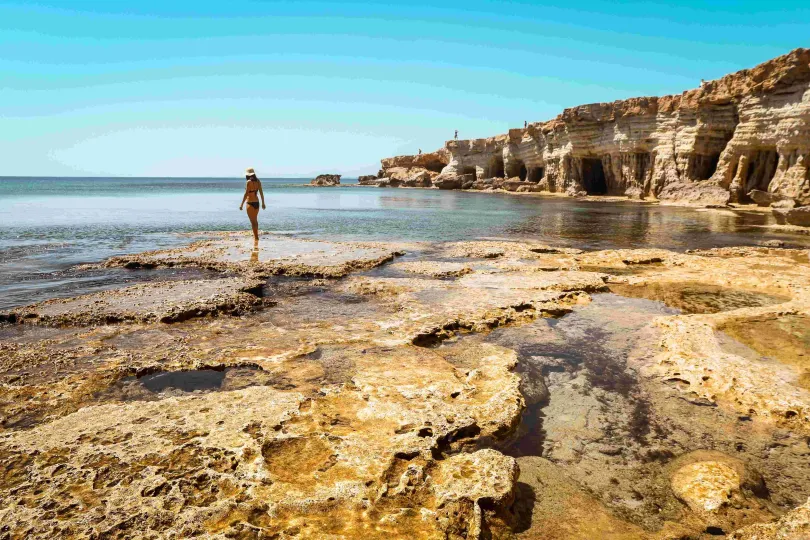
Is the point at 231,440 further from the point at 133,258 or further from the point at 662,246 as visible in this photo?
the point at 662,246

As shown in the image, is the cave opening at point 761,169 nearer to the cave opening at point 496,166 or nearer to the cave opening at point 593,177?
the cave opening at point 593,177

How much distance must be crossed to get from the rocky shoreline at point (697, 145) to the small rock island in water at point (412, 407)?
1884cm

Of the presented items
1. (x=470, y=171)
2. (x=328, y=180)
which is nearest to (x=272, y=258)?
(x=470, y=171)

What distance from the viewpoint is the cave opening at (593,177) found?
46.8 metres

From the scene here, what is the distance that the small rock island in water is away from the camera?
2803 mm

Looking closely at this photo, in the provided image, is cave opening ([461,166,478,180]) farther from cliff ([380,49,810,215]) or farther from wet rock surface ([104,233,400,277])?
wet rock surface ([104,233,400,277])

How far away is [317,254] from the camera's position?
1188 cm

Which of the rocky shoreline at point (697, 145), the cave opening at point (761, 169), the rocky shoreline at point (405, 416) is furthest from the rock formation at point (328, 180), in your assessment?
the rocky shoreline at point (405, 416)

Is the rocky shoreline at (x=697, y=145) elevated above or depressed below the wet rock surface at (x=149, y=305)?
above

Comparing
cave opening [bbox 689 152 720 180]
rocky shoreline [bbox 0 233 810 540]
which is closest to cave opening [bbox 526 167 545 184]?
cave opening [bbox 689 152 720 180]

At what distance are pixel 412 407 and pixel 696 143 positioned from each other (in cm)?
3675

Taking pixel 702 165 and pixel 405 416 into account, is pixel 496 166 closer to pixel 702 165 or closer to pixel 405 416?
pixel 702 165

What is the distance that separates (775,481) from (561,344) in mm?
2783

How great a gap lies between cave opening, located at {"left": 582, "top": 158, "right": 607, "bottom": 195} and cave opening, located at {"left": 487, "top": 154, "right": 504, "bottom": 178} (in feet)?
52.6
